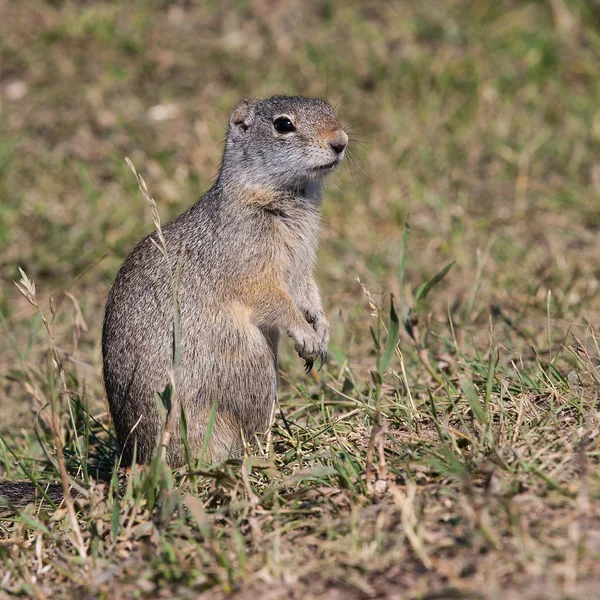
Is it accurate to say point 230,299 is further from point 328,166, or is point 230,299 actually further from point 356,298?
point 356,298

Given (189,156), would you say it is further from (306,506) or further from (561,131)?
(306,506)

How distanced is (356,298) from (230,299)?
2.15 meters

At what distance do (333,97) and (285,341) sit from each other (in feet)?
9.86

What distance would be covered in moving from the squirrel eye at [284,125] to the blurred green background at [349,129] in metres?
1.57

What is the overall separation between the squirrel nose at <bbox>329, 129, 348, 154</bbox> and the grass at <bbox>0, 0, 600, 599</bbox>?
86 cm

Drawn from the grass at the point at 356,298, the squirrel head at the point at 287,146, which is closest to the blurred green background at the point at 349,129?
the grass at the point at 356,298

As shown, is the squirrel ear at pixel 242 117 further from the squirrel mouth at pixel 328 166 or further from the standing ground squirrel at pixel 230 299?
the squirrel mouth at pixel 328 166

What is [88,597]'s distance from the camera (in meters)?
3.05

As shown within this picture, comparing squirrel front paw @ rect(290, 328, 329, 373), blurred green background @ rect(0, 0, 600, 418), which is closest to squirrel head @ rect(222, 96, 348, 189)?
squirrel front paw @ rect(290, 328, 329, 373)

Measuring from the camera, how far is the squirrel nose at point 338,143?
4457mm

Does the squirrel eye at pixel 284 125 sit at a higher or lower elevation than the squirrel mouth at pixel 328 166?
higher

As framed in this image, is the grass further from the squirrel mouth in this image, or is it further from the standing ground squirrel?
the squirrel mouth

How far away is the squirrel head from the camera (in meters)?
4.48

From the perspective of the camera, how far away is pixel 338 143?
14.6 ft
